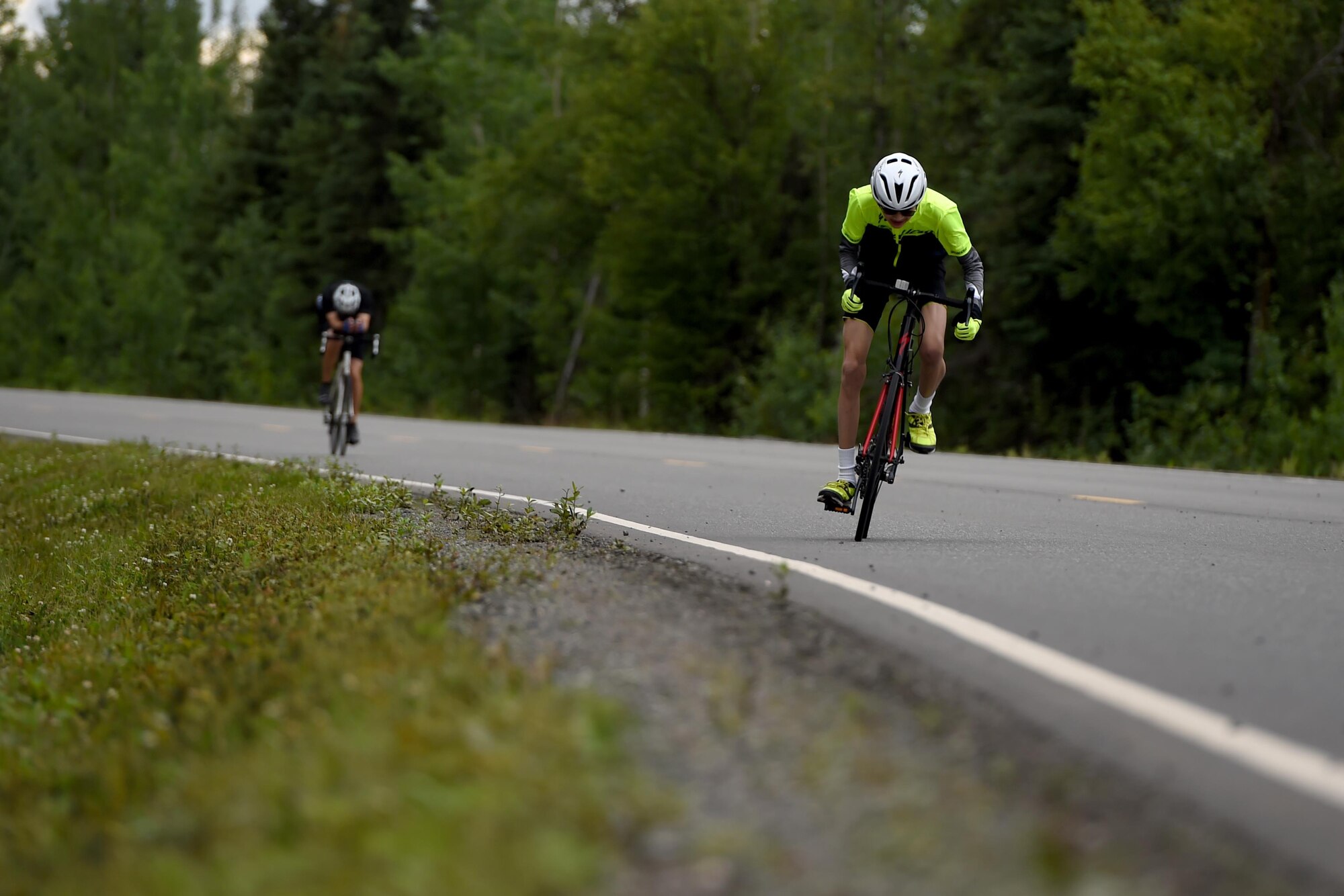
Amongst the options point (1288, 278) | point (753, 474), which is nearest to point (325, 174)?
point (1288, 278)

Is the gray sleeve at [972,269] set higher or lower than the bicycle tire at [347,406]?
higher

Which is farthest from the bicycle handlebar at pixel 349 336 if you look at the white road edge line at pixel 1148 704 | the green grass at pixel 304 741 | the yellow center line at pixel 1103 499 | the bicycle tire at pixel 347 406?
the white road edge line at pixel 1148 704

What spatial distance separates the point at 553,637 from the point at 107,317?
5594 cm

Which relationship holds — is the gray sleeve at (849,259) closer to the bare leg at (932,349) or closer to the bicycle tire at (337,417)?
the bare leg at (932,349)

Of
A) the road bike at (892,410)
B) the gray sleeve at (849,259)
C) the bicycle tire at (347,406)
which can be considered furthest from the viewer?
the bicycle tire at (347,406)

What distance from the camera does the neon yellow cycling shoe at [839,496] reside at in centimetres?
896

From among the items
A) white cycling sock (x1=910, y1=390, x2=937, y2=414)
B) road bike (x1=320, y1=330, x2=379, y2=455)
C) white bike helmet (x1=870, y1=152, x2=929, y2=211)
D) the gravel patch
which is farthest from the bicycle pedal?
road bike (x1=320, y1=330, x2=379, y2=455)

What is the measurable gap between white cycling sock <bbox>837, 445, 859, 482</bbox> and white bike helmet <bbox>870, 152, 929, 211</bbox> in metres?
1.53

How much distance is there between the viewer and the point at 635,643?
5309mm

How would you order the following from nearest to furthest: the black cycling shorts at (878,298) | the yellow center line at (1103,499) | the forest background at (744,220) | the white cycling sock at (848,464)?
the black cycling shorts at (878,298) → the white cycling sock at (848,464) → the yellow center line at (1103,499) → the forest background at (744,220)

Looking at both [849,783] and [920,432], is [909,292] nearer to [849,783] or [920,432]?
[920,432]

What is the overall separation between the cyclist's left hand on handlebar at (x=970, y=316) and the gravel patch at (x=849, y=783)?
3.33m

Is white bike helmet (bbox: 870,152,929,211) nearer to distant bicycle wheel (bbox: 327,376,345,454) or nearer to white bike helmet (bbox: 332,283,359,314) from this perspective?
white bike helmet (bbox: 332,283,359,314)

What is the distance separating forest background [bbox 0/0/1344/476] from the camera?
25031 millimetres
